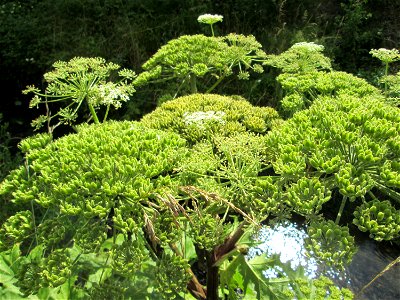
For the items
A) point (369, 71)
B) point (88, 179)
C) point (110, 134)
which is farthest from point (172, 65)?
point (369, 71)

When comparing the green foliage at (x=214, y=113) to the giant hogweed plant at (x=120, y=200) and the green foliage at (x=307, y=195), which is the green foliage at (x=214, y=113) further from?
the green foliage at (x=307, y=195)

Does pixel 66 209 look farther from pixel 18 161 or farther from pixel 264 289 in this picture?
pixel 18 161

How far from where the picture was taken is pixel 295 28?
7734mm

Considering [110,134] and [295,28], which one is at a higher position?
[110,134]

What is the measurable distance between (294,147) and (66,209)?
98 cm

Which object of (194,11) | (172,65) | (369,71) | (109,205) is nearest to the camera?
(109,205)

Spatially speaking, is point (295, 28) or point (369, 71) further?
point (295, 28)

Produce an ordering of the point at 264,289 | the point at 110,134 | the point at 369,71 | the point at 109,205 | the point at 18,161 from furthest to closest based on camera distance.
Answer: the point at 369,71
the point at 18,161
the point at 264,289
the point at 110,134
the point at 109,205

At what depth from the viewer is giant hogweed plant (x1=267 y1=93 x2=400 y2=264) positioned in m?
1.80

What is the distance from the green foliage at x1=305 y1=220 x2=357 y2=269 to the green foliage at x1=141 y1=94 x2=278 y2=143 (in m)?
0.92

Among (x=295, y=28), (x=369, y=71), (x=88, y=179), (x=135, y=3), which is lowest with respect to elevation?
(x=369, y=71)

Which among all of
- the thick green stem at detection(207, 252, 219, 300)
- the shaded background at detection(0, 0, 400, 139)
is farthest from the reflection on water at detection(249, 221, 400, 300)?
the shaded background at detection(0, 0, 400, 139)

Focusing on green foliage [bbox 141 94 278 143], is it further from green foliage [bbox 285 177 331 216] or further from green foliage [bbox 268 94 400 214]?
green foliage [bbox 285 177 331 216]

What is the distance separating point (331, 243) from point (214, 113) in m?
1.16
